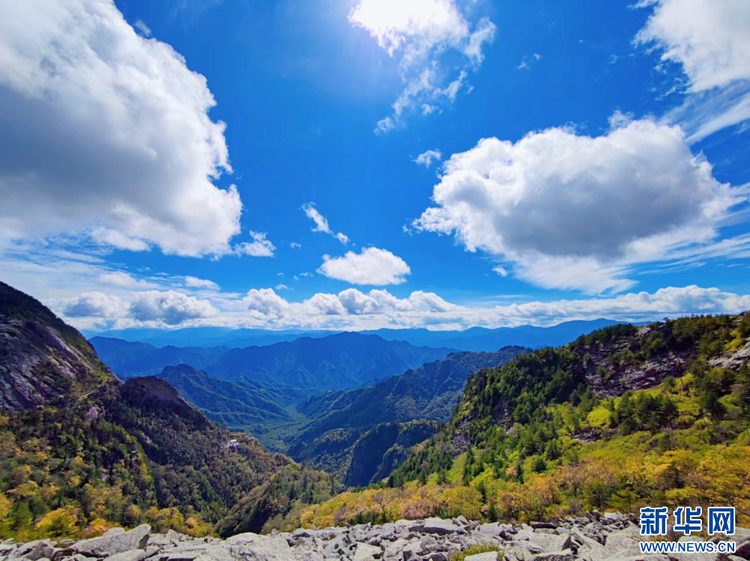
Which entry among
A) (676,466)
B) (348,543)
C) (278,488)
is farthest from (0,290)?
(676,466)

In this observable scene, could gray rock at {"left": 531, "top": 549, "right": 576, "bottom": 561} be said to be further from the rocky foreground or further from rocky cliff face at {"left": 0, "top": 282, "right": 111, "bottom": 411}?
rocky cliff face at {"left": 0, "top": 282, "right": 111, "bottom": 411}

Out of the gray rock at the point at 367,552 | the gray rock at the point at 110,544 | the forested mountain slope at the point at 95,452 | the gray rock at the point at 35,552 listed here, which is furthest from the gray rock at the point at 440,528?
the forested mountain slope at the point at 95,452

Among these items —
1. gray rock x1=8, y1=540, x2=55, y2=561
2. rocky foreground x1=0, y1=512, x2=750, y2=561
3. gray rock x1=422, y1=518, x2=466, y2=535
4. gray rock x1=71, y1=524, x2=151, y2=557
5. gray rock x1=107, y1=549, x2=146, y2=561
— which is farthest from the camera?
gray rock x1=422, y1=518, x2=466, y2=535

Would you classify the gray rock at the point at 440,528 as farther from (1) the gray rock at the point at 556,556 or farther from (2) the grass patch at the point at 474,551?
(1) the gray rock at the point at 556,556

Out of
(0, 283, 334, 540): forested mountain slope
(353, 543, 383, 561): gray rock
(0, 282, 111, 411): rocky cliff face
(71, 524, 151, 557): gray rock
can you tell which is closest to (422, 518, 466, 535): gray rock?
(353, 543, 383, 561): gray rock

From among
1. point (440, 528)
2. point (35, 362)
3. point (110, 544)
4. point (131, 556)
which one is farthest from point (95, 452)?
point (440, 528)

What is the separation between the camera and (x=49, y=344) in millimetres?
170625

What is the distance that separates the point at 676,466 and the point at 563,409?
5436cm

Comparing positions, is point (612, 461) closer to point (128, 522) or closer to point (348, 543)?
point (348, 543)

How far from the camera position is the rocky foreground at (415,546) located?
62.1 ft

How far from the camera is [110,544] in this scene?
24547 mm

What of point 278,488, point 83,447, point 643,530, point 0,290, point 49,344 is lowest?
point 278,488

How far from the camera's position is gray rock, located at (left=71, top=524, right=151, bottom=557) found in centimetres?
2344

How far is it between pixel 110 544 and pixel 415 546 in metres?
24.5
